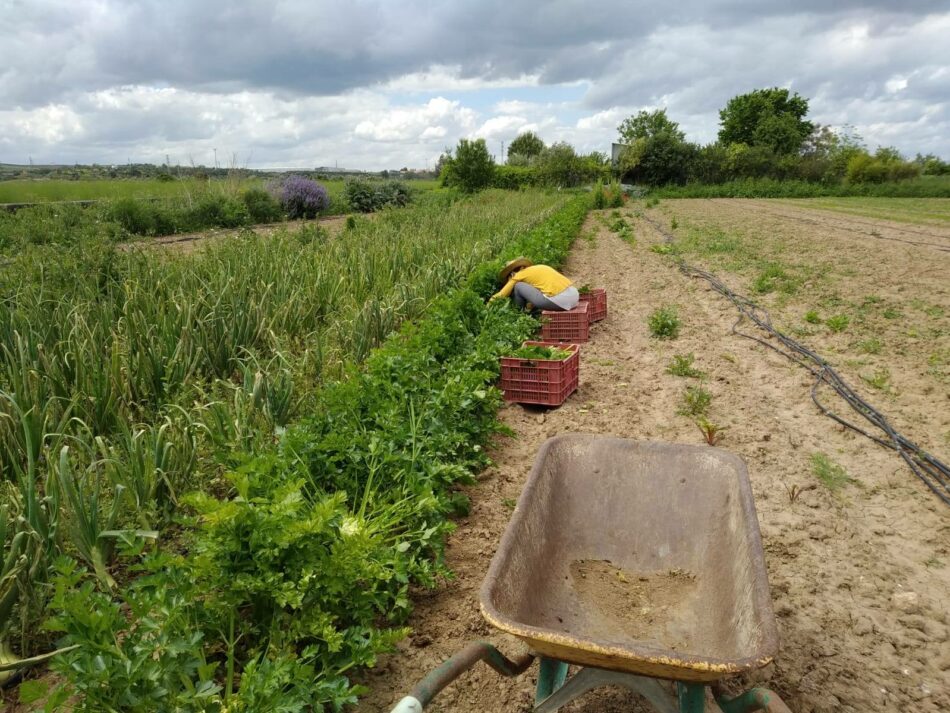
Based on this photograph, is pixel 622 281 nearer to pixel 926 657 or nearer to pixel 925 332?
pixel 925 332

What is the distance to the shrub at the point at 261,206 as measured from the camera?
21427 millimetres

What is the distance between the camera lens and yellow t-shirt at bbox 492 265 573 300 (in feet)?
24.2

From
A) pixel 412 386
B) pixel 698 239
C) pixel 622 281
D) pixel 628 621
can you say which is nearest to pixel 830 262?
pixel 622 281

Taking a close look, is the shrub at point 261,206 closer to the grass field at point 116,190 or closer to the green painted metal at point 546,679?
the grass field at point 116,190

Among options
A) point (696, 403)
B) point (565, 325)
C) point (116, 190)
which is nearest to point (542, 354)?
point (696, 403)

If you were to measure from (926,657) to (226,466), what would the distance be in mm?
3343

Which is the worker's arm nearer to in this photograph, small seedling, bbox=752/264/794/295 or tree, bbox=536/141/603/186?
small seedling, bbox=752/264/794/295

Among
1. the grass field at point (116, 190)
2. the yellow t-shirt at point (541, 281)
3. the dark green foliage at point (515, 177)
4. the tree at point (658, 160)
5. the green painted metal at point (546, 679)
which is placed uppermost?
the tree at point (658, 160)

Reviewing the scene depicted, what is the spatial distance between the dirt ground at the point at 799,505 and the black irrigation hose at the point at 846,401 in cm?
10

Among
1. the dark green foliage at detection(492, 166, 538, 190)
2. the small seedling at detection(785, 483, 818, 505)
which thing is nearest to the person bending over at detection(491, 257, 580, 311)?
the small seedling at detection(785, 483, 818, 505)

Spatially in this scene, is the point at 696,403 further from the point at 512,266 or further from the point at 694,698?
the point at 694,698

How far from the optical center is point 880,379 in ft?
19.0

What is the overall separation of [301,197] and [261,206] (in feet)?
5.74

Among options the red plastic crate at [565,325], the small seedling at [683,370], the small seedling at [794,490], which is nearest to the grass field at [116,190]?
the red plastic crate at [565,325]
